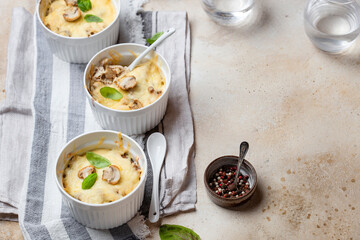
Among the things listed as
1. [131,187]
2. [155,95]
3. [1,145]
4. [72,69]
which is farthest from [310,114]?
[1,145]

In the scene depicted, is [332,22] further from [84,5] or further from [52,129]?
[52,129]

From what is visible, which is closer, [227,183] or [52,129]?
[227,183]

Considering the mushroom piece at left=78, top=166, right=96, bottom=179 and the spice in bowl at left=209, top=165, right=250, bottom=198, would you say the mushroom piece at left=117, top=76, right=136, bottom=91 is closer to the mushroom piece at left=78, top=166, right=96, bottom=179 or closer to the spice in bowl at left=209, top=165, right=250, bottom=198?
the mushroom piece at left=78, top=166, right=96, bottom=179

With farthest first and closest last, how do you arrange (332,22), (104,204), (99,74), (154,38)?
1. (332,22)
2. (154,38)
3. (99,74)
4. (104,204)

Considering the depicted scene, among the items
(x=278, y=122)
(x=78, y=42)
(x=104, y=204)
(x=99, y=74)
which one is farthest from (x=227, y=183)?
(x=78, y=42)

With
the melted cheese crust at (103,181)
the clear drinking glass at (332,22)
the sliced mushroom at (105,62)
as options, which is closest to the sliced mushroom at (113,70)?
the sliced mushroom at (105,62)

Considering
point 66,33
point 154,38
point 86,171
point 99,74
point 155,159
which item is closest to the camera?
point 86,171

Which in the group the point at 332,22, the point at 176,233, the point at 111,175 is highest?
the point at 332,22
